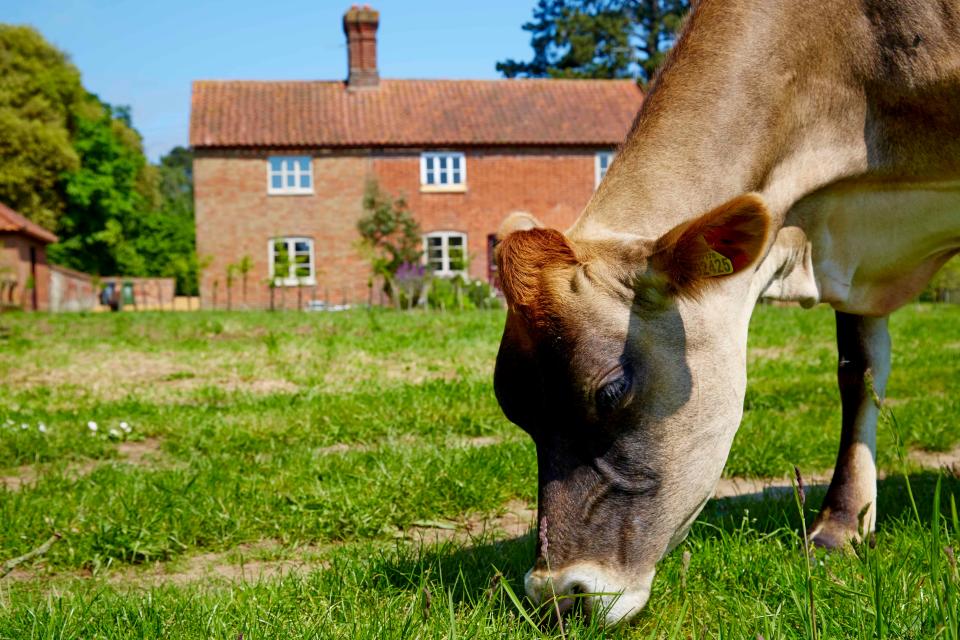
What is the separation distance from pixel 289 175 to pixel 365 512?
3116cm

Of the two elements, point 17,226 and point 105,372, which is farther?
point 17,226

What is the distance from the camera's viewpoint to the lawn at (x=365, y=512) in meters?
2.30

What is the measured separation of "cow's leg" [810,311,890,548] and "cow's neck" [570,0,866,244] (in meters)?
0.83

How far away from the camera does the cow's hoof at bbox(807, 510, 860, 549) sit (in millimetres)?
3216

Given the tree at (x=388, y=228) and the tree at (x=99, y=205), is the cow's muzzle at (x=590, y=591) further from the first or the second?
the tree at (x=99, y=205)

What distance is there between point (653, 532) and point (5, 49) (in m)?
51.0

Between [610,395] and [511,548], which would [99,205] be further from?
[610,395]

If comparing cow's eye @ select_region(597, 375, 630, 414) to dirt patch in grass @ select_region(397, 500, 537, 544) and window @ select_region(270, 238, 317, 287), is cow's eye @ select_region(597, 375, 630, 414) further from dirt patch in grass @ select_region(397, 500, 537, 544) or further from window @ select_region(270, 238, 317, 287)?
window @ select_region(270, 238, 317, 287)

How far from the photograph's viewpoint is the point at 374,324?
43.8 ft

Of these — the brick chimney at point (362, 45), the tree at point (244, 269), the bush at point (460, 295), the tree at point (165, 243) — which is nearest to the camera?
the bush at point (460, 295)

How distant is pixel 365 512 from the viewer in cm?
388

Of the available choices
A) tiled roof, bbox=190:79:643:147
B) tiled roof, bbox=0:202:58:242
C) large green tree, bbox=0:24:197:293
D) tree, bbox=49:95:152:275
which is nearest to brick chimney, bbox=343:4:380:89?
tiled roof, bbox=190:79:643:147

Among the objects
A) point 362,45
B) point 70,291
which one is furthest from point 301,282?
point 70,291

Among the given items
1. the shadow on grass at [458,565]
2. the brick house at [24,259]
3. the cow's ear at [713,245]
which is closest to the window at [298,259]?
the brick house at [24,259]
